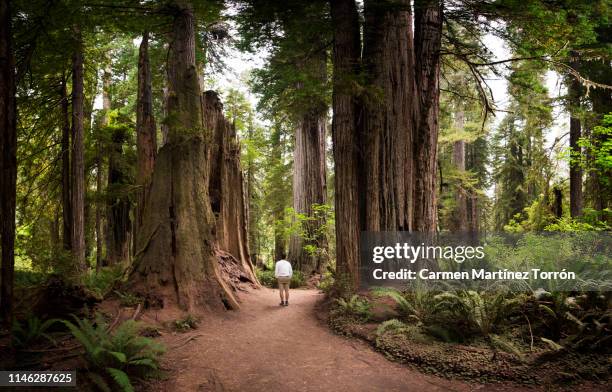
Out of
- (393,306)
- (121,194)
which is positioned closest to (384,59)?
(393,306)

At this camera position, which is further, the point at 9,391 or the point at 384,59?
the point at 384,59

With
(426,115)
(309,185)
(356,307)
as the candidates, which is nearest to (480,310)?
(356,307)

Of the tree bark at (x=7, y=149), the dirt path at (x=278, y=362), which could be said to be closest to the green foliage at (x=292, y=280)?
the dirt path at (x=278, y=362)

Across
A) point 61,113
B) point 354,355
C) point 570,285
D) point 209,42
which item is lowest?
point 354,355

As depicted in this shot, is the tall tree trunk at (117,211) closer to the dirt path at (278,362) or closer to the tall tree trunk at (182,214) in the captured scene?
the tall tree trunk at (182,214)

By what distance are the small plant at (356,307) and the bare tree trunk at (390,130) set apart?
5.94 feet

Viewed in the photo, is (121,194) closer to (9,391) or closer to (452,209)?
(9,391)

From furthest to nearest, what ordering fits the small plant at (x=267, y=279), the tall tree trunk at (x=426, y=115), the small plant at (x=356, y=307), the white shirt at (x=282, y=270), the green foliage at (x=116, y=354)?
the small plant at (x=267, y=279), the white shirt at (x=282, y=270), the tall tree trunk at (x=426, y=115), the small plant at (x=356, y=307), the green foliage at (x=116, y=354)

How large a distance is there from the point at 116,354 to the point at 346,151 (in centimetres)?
636

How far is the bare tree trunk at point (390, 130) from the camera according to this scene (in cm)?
877

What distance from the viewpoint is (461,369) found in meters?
5.22

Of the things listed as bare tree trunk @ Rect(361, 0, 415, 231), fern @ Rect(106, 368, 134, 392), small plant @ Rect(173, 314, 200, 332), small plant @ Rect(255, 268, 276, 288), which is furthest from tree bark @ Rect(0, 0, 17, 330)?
small plant @ Rect(255, 268, 276, 288)

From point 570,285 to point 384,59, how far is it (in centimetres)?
610

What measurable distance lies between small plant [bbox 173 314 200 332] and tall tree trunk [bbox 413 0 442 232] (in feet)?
17.7
